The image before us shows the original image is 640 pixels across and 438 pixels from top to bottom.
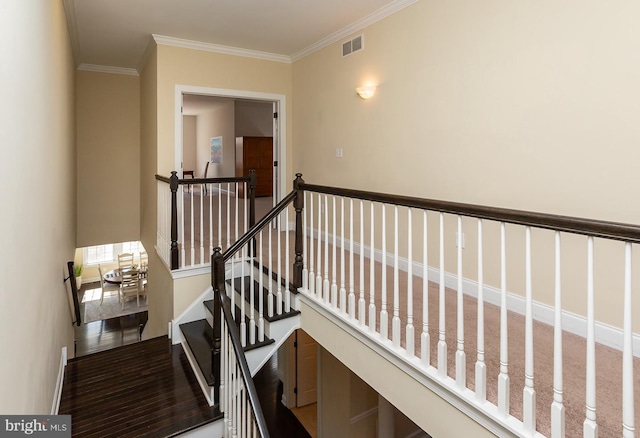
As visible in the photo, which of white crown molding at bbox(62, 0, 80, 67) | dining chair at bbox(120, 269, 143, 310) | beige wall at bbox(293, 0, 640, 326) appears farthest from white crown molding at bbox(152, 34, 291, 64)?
dining chair at bbox(120, 269, 143, 310)

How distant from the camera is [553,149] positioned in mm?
2494

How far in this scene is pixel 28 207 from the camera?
6.39ft

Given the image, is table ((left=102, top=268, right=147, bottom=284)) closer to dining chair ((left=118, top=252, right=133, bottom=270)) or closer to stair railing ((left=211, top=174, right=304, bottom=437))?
dining chair ((left=118, top=252, right=133, bottom=270))

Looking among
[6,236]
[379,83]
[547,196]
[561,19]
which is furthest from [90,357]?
[561,19]

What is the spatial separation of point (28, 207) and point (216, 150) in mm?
9349

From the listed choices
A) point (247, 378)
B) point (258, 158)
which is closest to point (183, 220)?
point (247, 378)

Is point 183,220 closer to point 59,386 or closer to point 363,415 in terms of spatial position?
point 59,386

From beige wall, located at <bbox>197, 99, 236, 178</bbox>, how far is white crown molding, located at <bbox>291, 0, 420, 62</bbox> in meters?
4.94

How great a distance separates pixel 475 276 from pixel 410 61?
2.01 metres

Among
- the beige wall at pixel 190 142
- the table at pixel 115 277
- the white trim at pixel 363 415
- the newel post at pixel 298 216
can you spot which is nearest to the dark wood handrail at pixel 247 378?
the newel post at pixel 298 216

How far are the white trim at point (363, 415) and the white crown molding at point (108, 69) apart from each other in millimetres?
6355

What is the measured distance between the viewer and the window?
1210 centimetres

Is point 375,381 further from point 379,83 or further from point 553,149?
point 379,83

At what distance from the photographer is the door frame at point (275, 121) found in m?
4.79
